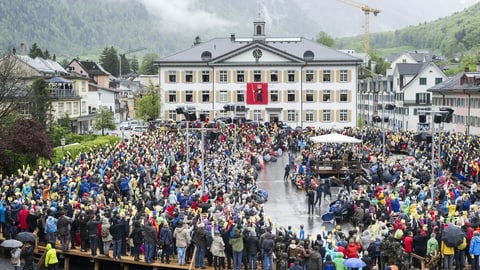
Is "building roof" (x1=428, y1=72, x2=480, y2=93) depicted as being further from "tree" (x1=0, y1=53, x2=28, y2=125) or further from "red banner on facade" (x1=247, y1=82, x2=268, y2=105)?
"tree" (x1=0, y1=53, x2=28, y2=125)

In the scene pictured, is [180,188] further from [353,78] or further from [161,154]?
[353,78]

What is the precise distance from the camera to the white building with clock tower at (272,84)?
85250 mm

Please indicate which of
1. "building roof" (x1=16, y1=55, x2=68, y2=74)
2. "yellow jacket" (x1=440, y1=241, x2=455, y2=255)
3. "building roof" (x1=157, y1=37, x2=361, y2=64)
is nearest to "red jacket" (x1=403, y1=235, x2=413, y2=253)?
"yellow jacket" (x1=440, y1=241, x2=455, y2=255)

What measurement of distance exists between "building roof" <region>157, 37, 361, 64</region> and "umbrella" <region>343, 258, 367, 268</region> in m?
65.4

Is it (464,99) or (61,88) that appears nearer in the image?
(464,99)

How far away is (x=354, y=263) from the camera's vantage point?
808 inches

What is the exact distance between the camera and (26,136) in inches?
1738

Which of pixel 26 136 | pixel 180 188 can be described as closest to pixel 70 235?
pixel 180 188

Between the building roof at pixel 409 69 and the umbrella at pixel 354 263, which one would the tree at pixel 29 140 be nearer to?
the umbrella at pixel 354 263

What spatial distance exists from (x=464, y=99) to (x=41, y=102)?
4155cm

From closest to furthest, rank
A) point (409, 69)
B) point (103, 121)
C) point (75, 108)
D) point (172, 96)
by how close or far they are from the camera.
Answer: point (103, 121) → point (75, 108) → point (172, 96) → point (409, 69)

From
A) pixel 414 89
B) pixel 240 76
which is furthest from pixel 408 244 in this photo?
pixel 414 89

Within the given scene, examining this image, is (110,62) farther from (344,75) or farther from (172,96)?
(344,75)

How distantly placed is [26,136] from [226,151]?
14289 mm
